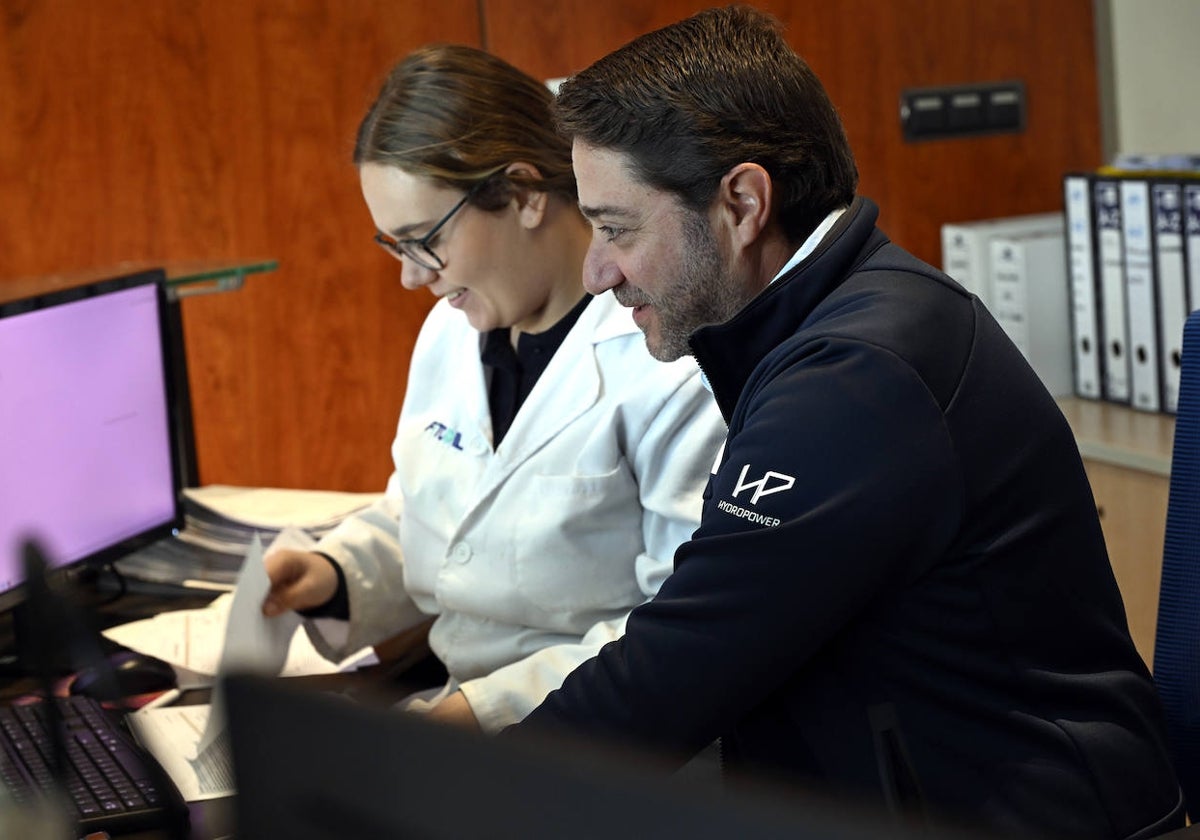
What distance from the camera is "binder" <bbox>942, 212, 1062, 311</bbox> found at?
268cm

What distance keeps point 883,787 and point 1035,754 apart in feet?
0.47

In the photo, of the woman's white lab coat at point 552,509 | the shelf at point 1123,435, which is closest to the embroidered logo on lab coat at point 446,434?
the woman's white lab coat at point 552,509

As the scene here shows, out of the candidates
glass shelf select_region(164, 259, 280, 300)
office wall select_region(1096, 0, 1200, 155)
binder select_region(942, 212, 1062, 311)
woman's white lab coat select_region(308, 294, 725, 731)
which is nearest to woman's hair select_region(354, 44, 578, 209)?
woman's white lab coat select_region(308, 294, 725, 731)

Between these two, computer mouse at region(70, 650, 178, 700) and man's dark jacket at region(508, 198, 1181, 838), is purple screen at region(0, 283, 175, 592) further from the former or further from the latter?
man's dark jacket at region(508, 198, 1181, 838)

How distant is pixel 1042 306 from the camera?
256 centimetres

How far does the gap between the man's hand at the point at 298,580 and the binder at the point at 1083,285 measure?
146cm

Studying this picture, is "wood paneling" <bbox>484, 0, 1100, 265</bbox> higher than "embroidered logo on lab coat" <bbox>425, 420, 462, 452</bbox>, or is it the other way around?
"wood paneling" <bbox>484, 0, 1100, 265</bbox>

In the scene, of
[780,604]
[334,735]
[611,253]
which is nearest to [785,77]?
[611,253]

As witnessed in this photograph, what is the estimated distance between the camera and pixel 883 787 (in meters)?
0.97

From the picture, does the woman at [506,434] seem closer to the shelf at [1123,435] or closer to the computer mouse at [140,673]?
the computer mouse at [140,673]

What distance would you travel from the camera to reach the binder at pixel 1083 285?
2453mm

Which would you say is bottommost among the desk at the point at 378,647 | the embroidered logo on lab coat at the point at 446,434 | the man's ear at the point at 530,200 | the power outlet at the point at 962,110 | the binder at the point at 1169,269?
the desk at the point at 378,647

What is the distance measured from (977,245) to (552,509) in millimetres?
1463

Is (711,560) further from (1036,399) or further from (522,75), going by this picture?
(522,75)
